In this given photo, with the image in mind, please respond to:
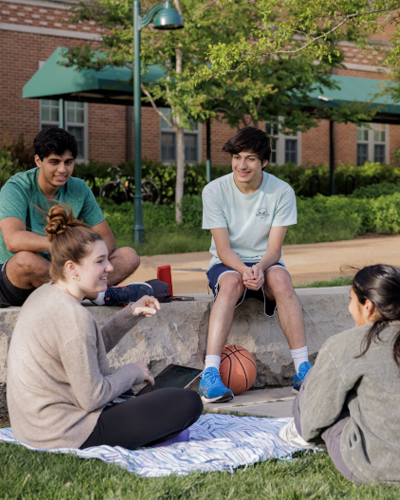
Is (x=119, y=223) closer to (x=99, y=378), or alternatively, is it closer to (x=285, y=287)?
(x=285, y=287)

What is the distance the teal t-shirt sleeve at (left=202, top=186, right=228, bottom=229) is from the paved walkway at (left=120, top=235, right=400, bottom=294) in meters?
2.70

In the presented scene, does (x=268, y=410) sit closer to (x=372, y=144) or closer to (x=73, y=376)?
(x=73, y=376)

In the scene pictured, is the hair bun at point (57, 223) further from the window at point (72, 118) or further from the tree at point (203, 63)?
the window at point (72, 118)

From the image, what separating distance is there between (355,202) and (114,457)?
13143mm

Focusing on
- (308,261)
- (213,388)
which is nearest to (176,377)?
(213,388)

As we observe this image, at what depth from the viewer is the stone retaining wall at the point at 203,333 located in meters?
4.49

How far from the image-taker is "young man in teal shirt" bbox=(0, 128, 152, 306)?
13.8 ft

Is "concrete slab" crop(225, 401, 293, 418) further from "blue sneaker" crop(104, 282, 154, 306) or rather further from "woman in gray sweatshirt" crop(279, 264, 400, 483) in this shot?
"woman in gray sweatshirt" crop(279, 264, 400, 483)

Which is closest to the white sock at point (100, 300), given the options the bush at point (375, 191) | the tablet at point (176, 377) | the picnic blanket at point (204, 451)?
the tablet at point (176, 377)

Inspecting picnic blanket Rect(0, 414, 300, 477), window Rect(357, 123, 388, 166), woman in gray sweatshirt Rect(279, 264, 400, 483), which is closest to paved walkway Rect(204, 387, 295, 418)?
picnic blanket Rect(0, 414, 300, 477)

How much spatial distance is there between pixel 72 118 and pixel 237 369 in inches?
656

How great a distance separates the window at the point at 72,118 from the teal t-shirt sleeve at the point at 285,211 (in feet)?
50.3

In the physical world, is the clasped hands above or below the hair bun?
below

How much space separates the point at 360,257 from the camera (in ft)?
35.1
